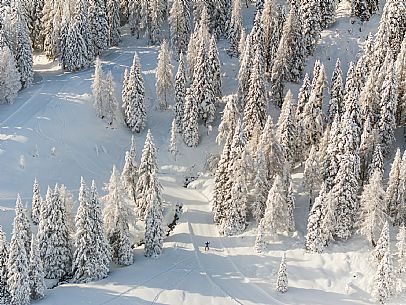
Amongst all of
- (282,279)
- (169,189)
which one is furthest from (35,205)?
(282,279)

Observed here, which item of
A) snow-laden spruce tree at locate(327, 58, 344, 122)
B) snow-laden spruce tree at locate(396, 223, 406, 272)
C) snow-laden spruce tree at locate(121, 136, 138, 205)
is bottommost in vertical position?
snow-laden spruce tree at locate(396, 223, 406, 272)

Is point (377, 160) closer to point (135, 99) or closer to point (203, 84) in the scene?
point (203, 84)

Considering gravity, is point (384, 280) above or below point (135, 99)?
below

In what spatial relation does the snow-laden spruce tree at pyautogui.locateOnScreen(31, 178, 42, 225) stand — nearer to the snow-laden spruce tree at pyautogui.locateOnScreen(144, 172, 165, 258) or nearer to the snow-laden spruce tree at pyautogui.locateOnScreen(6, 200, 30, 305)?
the snow-laden spruce tree at pyautogui.locateOnScreen(6, 200, 30, 305)

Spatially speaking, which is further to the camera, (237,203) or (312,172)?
(237,203)

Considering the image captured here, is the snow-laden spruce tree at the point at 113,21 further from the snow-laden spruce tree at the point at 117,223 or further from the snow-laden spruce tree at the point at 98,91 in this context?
the snow-laden spruce tree at the point at 117,223

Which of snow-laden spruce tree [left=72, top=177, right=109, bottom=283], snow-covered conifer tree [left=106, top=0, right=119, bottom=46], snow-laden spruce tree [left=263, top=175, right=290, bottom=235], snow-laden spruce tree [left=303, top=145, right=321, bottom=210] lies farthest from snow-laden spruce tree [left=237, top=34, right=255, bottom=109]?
snow-laden spruce tree [left=72, top=177, right=109, bottom=283]
